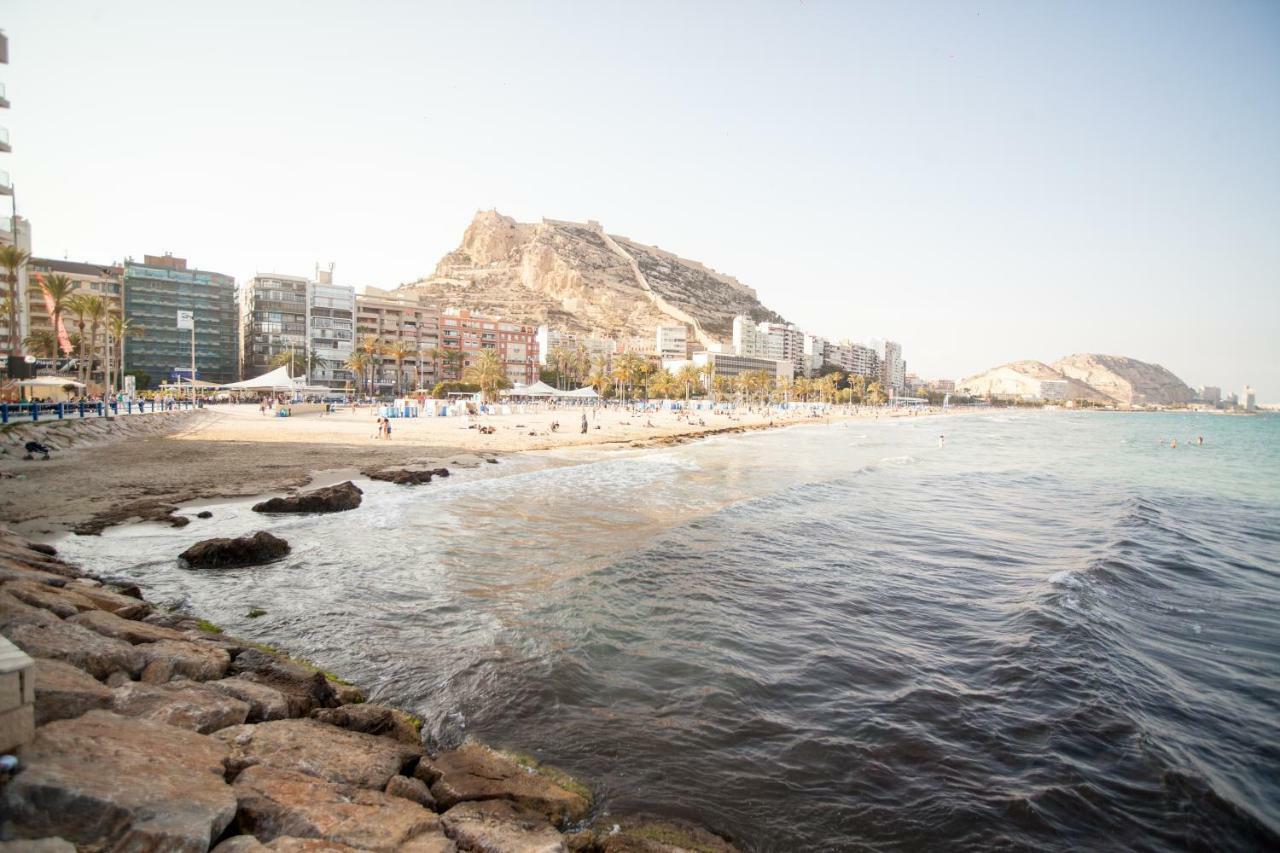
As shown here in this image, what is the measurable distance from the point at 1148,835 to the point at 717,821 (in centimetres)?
342

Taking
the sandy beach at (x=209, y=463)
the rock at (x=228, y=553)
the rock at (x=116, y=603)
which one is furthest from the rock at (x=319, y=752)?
the sandy beach at (x=209, y=463)

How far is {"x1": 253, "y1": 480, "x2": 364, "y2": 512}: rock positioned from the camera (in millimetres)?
15055

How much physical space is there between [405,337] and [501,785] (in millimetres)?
123701

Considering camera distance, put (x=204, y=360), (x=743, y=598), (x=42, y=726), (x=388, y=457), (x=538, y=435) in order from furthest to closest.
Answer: (x=204, y=360) → (x=538, y=435) → (x=388, y=457) → (x=743, y=598) → (x=42, y=726)

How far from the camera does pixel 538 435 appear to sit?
4256 cm

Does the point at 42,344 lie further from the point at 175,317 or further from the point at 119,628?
the point at 119,628

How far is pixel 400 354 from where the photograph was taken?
316 ft

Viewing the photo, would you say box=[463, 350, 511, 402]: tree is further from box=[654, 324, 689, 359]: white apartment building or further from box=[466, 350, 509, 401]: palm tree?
box=[654, 324, 689, 359]: white apartment building

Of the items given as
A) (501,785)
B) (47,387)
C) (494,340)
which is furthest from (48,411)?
(494,340)

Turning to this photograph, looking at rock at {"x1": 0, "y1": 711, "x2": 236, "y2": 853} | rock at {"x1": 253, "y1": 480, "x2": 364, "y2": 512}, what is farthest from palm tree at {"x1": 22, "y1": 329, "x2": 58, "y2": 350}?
rock at {"x1": 0, "y1": 711, "x2": 236, "y2": 853}

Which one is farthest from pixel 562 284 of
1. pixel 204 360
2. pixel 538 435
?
pixel 538 435

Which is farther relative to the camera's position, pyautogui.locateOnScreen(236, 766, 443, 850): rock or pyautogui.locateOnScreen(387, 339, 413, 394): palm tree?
pyautogui.locateOnScreen(387, 339, 413, 394): palm tree

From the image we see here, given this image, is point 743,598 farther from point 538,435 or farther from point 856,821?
point 538,435

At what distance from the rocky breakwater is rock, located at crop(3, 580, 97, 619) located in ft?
0.08
